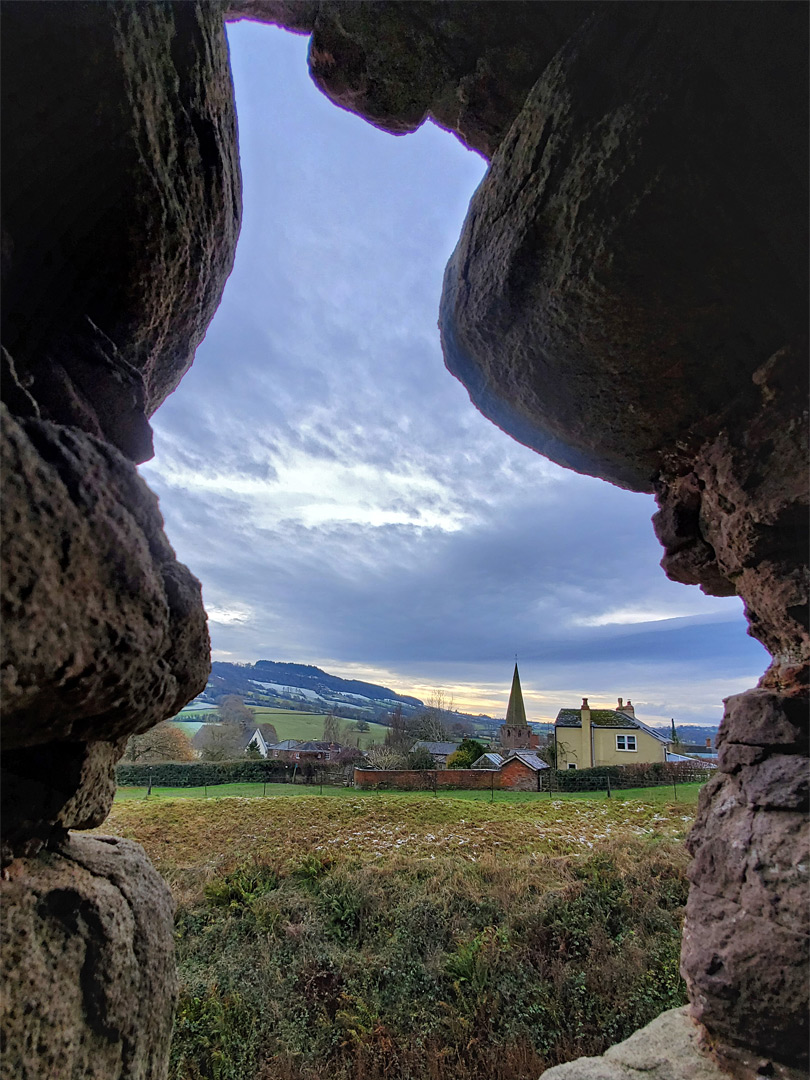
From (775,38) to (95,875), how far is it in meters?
6.58

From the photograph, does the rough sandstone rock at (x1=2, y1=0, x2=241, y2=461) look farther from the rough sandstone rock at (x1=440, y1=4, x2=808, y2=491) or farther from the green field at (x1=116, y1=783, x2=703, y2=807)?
the green field at (x1=116, y1=783, x2=703, y2=807)

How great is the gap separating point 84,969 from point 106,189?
419cm

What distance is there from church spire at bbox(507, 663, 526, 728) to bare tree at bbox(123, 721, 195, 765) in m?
33.3

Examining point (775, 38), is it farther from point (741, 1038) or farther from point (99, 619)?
point (741, 1038)

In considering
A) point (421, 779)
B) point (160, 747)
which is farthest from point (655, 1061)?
point (160, 747)

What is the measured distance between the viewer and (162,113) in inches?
111

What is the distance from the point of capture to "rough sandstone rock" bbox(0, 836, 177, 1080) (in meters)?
2.22

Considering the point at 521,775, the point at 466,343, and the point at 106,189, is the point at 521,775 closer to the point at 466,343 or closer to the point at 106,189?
the point at 466,343

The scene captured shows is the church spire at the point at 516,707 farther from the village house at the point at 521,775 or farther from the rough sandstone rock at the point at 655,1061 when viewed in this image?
the rough sandstone rock at the point at 655,1061

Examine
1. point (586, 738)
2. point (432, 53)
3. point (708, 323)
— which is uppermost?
point (432, 53)

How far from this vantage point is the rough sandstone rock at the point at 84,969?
222 centimetres

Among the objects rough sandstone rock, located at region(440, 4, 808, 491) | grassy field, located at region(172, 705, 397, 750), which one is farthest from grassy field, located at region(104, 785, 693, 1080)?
grassy field, located at region(172, 705, 397, 750)

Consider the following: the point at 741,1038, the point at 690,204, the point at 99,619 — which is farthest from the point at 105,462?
the point at 741,1038

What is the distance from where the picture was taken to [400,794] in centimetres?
2288
